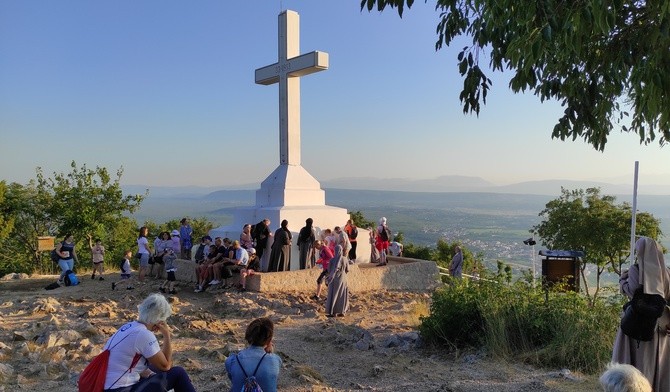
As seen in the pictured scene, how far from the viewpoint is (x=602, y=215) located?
80.2ft

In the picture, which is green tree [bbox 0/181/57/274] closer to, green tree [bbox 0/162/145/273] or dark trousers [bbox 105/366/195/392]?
green tree [bbox 0/162/145/273]

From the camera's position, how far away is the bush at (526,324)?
5758mm

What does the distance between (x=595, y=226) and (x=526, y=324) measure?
2103 cm

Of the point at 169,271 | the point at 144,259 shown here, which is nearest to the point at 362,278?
the point at 169,271

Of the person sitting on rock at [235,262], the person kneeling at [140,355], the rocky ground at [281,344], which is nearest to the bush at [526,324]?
the rocky ground at [281,344]

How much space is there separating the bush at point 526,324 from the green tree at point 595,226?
20.1 meters

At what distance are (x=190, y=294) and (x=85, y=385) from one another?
716 cm

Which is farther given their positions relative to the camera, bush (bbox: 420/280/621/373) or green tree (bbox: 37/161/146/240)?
green tree (bbox: 37/161/146/240)

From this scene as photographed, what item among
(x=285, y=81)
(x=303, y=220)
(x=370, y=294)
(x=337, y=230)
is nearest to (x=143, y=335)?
(x=337, y=230)

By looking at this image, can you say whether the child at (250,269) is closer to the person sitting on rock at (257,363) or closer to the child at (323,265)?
the child at (323,265)

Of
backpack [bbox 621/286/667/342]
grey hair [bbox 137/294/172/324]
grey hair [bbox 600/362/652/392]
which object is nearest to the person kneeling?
grey hair [bbox 137/294/172/324]

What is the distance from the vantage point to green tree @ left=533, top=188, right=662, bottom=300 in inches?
958

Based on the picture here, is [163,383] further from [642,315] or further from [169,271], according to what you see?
[169,271]

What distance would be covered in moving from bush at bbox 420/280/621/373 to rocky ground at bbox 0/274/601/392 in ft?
0.76
